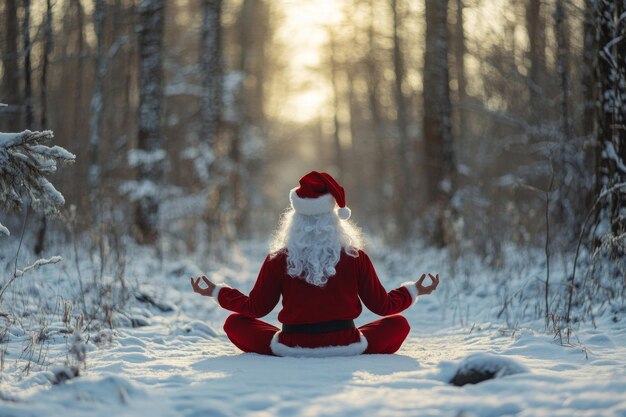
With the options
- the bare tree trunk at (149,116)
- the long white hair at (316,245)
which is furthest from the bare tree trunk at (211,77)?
the long white hair at (316,245)

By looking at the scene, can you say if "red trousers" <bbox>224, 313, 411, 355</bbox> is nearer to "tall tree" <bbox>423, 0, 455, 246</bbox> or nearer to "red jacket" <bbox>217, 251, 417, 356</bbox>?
"red jacket" <bbox>217, 251, 417, 356</bbox>

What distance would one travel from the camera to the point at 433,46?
460 inches

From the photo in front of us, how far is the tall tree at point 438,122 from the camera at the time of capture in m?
11.5

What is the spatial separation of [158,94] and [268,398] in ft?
29.6

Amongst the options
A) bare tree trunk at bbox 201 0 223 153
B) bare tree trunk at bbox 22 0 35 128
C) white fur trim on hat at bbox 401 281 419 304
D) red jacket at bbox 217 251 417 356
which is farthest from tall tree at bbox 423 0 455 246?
red jacket at bbox 217 251 417 356

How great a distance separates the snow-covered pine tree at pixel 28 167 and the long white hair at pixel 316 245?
153cm

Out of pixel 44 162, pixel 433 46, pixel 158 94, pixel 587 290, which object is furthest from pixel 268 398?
pixel 433 46

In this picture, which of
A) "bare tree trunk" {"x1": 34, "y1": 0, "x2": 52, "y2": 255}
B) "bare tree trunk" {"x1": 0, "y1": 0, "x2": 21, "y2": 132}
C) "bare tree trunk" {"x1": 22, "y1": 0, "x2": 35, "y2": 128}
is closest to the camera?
"bare tree trunk" {"x1": 22, "y1": 0, "x2": 35, "y2": 128}

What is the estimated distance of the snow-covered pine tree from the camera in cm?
388

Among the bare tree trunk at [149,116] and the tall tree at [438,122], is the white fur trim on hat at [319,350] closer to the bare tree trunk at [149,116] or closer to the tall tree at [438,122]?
the bare tree trunk at [149,116]

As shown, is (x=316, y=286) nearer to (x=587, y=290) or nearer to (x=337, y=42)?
(x=587, y=290)

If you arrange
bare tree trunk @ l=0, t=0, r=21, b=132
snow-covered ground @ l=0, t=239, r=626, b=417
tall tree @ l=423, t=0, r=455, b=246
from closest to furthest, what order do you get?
1. snow-covered ground @ l=0, t=239, r=626, b=417
2. tall tree @ l=423, t=0, r=455, b=246
3. bare tree trunk @ l=0, t=0, r=21, b=132

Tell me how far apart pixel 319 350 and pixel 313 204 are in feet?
3.21

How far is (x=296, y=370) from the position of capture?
372 centimetres
